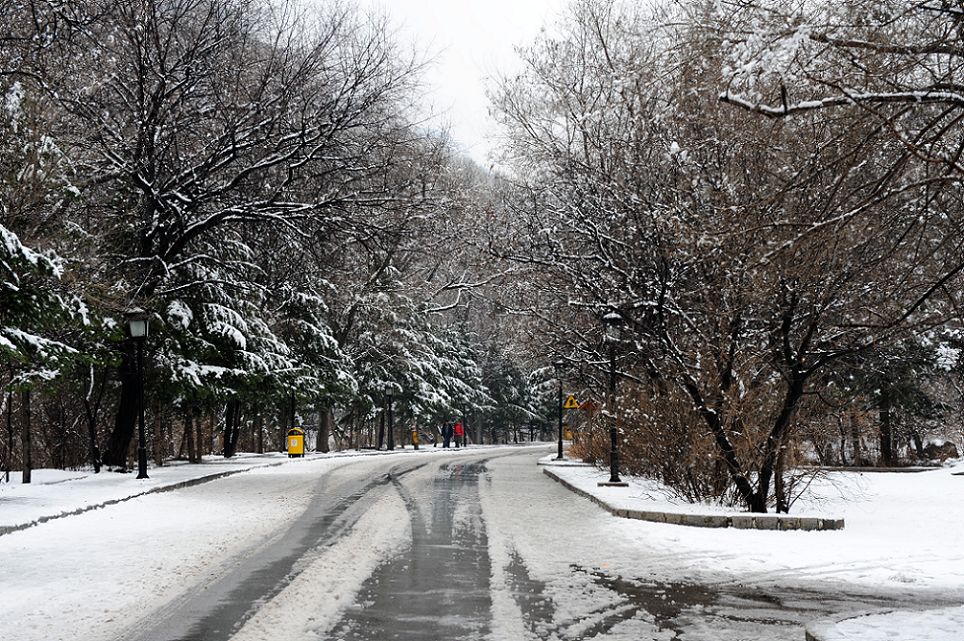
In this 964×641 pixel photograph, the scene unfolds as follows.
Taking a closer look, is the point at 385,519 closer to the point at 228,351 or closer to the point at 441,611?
the point at 441,611

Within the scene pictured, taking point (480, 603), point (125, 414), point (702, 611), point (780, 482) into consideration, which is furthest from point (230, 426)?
point (702, 611)

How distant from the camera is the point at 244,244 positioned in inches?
1137

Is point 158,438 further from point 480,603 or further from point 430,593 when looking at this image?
point 480,603

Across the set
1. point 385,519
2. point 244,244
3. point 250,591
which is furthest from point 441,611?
point 244,244

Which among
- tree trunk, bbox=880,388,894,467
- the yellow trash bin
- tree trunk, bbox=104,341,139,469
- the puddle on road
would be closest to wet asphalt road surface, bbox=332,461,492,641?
the puddle on road

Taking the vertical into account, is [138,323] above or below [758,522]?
above

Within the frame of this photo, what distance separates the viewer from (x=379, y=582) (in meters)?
8.91

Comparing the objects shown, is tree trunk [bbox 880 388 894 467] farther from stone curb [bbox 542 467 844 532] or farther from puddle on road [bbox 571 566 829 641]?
puddle on road [bbox 571 566 829 641]

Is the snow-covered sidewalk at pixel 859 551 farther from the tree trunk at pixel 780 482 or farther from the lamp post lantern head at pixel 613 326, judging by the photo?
the lamp post lantern head at pixel 613 326

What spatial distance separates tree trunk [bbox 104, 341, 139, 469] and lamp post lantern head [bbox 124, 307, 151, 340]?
318 cm

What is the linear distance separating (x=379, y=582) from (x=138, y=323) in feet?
46.6

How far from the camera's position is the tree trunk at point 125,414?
965 inches

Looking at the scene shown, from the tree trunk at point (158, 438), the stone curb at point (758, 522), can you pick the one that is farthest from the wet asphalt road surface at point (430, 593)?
the tree trunk at point (158, 438)

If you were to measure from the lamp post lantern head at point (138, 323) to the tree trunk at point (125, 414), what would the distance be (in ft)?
10.4
